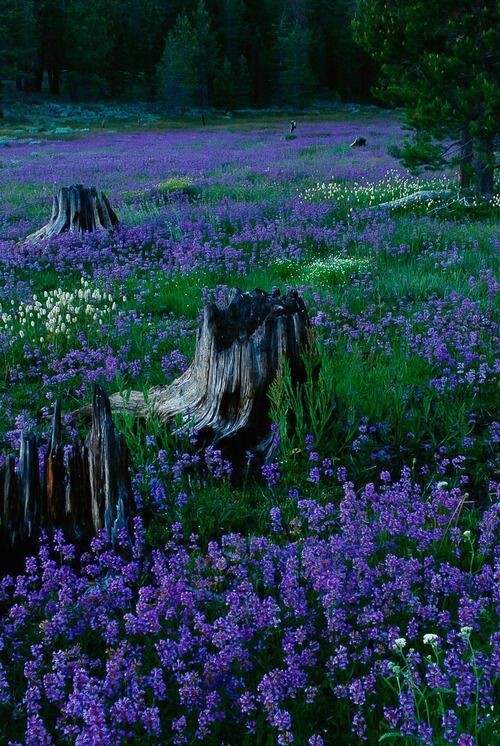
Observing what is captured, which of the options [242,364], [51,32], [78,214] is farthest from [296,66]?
[242,364]

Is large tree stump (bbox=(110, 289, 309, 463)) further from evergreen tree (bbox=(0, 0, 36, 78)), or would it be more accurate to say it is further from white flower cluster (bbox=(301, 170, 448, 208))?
evergreen tree (bbox=(0, 0, 36, 78))

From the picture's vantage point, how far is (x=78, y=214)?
12.9 m

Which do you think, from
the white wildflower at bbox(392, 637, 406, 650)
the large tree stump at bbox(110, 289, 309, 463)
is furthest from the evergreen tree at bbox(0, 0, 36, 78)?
the white wildflower at bbox(392, 637, 406, 650)

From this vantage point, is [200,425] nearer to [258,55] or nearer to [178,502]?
[178,502]

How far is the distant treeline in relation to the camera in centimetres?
7775

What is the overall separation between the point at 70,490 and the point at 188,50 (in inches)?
3237

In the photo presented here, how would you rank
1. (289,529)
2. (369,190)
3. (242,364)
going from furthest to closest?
(369,190)
(242,364)
(289,529)

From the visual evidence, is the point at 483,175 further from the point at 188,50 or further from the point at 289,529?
the point at 188,50

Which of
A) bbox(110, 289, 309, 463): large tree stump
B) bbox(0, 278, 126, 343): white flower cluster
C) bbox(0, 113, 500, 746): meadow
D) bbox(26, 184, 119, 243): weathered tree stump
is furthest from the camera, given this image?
bbox(26, 184, 119, 243): weathered tree stump

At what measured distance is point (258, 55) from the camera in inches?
3730

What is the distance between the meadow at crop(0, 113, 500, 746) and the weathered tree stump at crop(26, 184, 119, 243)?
1.59 meters

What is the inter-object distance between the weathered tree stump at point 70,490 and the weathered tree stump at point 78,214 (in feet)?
32.7

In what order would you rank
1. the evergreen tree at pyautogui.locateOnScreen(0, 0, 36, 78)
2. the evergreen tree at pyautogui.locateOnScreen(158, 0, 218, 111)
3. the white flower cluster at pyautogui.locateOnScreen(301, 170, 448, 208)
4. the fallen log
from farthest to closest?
the evergreen tree at pyautogui.locateOnScreen(158, 0, 218, 111) → the evergreen tree at pyautogui.locateOnScreen(0, 0, 36, 78) → the white flower cluster at pyautogui.locateOnScreen(301, 170, 448, 208) → the fallen log

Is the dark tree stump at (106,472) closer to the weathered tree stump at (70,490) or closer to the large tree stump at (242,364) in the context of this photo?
the weathered tree stump at (70,490)
